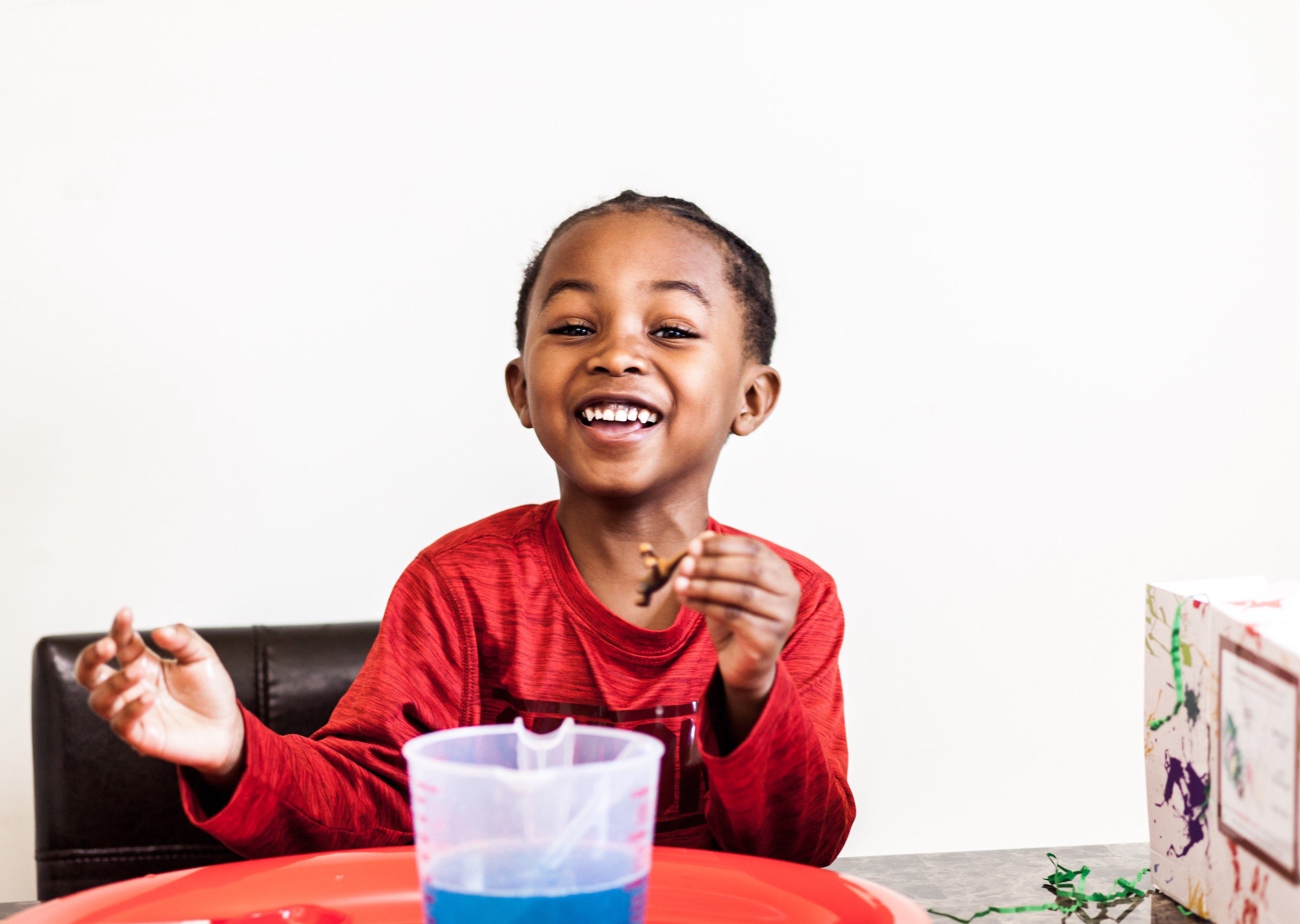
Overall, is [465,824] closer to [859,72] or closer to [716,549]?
[716,549]

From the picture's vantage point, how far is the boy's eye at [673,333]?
110cm

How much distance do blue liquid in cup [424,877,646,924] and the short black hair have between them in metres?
0.73

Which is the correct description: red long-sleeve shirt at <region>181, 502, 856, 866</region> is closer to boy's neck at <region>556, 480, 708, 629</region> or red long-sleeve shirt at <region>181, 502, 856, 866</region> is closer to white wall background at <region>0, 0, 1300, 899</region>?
boy's neck at <region>556, 480, 708, 629</region>

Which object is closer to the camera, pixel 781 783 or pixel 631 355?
pixel 781 783

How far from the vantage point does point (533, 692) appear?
1.07 metres

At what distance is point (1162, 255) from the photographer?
168 centimetres

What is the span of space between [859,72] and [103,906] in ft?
4.35

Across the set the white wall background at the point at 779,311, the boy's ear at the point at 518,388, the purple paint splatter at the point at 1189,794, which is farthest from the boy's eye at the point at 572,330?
the purple paint splatter at the point at 1189,794

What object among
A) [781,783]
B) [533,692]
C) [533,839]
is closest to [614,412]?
[533,692]

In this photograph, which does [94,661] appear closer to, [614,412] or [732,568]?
[732,568]

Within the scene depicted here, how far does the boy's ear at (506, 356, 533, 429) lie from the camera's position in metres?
1.22

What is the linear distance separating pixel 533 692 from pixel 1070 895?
0.48m

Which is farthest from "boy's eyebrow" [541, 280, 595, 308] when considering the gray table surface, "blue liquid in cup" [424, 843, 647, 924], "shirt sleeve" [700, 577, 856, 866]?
"blue liquid in cup" [424, 843, 647, 924]

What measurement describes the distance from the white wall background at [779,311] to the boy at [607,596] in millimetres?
370
